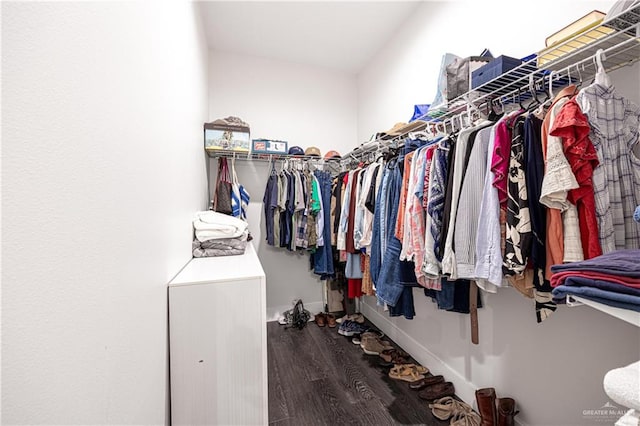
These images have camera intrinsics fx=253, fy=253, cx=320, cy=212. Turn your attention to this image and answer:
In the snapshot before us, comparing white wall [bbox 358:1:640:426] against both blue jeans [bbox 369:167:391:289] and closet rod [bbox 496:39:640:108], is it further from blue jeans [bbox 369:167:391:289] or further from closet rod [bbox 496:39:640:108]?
blue jeans [bbox 369:167:391:289]

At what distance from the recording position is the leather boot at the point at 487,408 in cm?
130

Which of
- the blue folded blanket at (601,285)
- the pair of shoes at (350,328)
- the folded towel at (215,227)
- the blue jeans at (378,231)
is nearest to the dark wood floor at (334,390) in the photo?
the pair of shoes at (350,328)

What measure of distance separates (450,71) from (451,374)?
73.7 inches

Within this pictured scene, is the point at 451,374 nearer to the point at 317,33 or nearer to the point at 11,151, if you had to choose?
the point at 11,151

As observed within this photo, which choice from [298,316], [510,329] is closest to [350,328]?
[298,316]

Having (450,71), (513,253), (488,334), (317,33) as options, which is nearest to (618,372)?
(513,253)

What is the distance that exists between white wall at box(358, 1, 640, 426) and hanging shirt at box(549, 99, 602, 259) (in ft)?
1.47

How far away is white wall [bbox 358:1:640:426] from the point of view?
1034mm

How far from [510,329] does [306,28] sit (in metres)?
2.83

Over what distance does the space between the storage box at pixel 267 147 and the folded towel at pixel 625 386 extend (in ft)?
8.16

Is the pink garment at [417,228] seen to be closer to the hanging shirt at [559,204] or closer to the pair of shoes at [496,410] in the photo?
the hanging shirt at [559,204]

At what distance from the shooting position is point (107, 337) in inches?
23.5

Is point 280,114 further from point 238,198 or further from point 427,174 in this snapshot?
point 427,174

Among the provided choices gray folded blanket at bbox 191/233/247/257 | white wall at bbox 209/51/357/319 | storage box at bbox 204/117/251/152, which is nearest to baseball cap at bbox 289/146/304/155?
white wall at bbox 209/51/357/319
